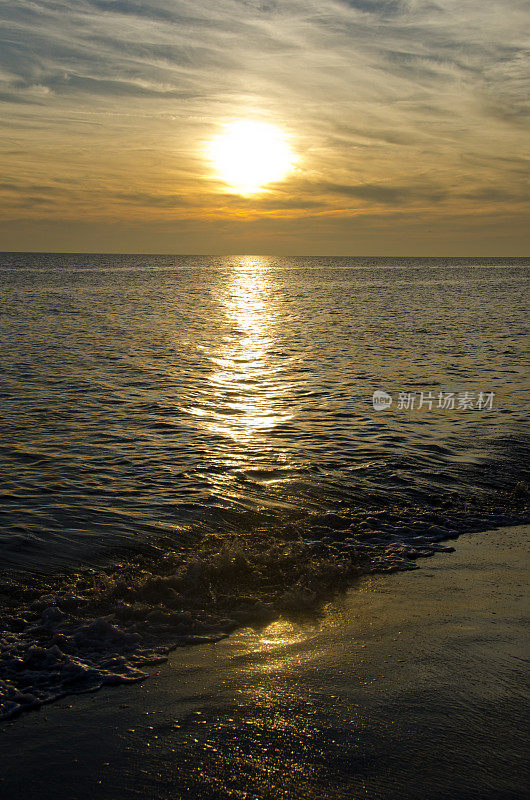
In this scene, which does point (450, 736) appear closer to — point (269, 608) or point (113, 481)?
point (269, 608)

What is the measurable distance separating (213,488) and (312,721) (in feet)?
26.7

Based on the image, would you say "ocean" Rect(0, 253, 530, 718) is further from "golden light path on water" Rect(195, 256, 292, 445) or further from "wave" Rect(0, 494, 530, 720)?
"golden light path on water" Rect(195, 256, 292, 445)

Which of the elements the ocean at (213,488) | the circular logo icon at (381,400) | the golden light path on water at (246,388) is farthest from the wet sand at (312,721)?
the circular logo icon at (381,400)

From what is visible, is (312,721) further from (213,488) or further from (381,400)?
(381,400)

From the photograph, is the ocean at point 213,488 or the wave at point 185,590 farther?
the ocean at point 213,488

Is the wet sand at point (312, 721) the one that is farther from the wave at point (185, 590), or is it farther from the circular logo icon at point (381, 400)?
the circular logo icon at point (381, 400)

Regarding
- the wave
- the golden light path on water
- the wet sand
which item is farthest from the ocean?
the wet sand

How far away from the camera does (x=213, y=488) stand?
13812 millimetres

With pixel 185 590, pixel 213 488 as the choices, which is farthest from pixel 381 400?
A: pixel 185 590

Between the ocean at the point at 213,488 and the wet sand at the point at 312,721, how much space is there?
70 centimetres

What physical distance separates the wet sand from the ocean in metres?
0.70

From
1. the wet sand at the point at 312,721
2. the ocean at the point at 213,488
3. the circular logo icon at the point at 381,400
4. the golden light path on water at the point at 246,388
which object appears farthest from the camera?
the circular logo icon at the point at 381,400

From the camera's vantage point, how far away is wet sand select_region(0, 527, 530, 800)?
516cm

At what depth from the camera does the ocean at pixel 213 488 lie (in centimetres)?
836
